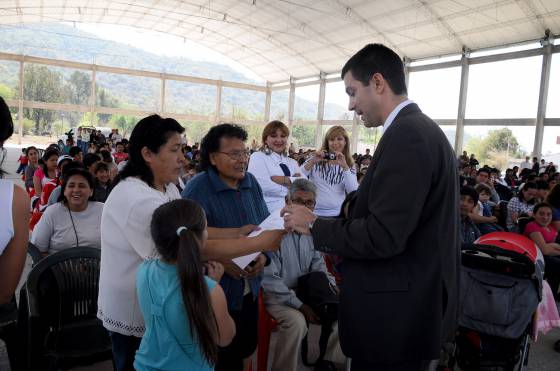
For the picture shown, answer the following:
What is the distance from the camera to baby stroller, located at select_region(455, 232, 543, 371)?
2.78 meters

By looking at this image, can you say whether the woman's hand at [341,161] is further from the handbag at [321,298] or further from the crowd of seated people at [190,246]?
the handbag at [321,298]

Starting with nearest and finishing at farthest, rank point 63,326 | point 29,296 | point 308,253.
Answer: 1. point 29,296
2. point 63,326
3. point 308,253

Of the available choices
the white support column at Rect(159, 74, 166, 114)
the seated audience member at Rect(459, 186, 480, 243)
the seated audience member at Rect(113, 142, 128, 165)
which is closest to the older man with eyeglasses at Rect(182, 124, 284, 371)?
the seated audience member at Rect(459, 186, 480, 243)

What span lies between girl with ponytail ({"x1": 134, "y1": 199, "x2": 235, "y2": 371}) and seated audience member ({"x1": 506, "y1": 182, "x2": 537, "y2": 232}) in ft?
18.3

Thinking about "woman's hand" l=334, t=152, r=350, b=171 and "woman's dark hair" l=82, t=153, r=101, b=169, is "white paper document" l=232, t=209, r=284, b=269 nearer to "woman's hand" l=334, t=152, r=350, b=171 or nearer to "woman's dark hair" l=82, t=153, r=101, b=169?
"woman's hand" l=334, t=152, r=350, b=171

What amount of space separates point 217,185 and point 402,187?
1000mm

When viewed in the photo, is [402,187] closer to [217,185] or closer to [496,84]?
[217,185]

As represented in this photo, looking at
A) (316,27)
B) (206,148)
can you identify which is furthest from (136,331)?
(316,27)

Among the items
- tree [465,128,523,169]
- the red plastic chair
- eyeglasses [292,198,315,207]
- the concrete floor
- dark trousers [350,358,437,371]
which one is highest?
tree [465,128,523,169]

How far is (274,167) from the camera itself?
391cm

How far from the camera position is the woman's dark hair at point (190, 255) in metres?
1.43

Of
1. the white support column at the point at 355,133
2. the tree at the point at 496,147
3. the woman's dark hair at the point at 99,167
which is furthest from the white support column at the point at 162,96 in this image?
the woman's dark hair at the point at 99,167

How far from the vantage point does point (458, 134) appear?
18.7 meters

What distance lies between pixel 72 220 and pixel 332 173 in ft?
7.46
